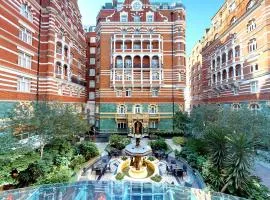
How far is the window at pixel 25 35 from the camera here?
22.4 metres

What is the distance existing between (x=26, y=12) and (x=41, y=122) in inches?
549

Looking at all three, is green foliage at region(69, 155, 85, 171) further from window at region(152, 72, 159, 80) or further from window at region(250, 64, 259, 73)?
window at region(250, 64, 259, 73)

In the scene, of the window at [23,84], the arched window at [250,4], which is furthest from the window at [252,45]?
the window at [23,84]

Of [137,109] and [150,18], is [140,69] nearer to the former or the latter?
[137,109]

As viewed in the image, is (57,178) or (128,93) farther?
(128,93)

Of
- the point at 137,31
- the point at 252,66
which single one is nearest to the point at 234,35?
the point at 252,66

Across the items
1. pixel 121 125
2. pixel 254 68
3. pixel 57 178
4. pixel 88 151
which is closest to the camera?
pixel 57 178

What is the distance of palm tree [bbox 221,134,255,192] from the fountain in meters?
6.38

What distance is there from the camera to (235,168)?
12.8m

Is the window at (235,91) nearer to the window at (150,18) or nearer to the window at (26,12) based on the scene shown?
the window at (150,18)

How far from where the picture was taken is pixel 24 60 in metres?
23.2

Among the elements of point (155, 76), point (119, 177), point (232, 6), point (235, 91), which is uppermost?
point (232, 6)

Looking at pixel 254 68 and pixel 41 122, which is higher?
pixel 254 68

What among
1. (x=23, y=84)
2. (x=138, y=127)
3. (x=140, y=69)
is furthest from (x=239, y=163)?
(x=140, y=69)
